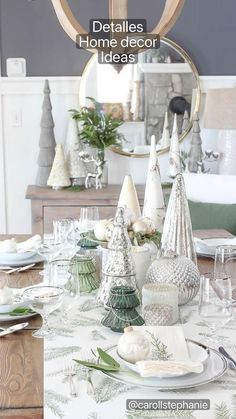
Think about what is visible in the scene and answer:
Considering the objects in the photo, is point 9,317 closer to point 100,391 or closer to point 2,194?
point 100,391

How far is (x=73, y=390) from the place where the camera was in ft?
4.05

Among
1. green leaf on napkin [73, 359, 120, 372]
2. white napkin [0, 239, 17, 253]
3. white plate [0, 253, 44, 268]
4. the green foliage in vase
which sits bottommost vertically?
white plate [0, 253, 44, 268]

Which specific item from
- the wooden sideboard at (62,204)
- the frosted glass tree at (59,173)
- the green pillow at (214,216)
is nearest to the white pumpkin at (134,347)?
the green pillow at (214,216)

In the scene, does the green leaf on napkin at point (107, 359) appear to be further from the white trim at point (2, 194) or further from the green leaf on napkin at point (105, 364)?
the white trim at point (2, 194)

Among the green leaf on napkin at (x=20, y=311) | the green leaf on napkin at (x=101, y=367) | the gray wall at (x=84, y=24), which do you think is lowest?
the green leaf on napkin at (x=20, y=311)

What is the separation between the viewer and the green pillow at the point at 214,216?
314cm

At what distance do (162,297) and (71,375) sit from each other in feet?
1.27

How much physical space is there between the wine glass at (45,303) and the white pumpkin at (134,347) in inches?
9.7

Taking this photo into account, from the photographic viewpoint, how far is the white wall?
3.86 m

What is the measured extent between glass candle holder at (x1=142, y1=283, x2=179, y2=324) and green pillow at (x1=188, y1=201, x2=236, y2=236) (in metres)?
1.54

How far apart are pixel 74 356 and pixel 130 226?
543mm

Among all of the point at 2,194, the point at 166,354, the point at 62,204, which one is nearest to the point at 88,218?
the point at 166,354

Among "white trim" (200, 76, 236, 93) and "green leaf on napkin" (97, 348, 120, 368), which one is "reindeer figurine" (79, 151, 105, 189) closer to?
"white trim" (200, 76, 236, 93)

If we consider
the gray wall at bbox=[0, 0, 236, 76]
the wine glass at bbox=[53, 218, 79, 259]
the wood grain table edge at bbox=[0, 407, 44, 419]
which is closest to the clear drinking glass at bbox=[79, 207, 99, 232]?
the wine glass at bbox=[53, 218, 79, 259]
